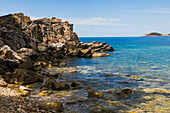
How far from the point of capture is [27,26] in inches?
2891

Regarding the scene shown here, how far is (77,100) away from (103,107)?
9.58 feet

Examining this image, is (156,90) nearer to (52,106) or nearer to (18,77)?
(52,106)

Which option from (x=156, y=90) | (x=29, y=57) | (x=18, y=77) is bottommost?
(x=156, y=90)

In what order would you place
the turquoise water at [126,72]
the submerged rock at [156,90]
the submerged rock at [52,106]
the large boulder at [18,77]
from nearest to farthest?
the submerged rock at [52,106] → the submerged rock at [156,90] → the large boulder at [18,77] → the turquoise water at [126,72]

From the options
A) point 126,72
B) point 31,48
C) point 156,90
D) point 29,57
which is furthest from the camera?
point 31,48

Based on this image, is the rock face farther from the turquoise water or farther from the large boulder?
the turquoise water

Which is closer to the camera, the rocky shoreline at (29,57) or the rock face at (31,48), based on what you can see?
the rocky shoreline at (29,57)

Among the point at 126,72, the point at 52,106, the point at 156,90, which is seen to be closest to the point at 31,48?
the point at 126,72

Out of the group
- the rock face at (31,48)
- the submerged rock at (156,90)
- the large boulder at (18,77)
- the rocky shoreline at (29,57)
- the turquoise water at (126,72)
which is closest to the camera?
the rocky shoreline at (29,57)

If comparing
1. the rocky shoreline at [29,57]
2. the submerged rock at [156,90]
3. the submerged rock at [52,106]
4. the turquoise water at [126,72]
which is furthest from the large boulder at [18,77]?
the submerged rock at [156,90]

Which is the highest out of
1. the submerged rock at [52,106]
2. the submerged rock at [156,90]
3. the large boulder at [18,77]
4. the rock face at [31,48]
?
the rock face at [31,48]

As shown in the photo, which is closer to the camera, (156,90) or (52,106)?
(52,106)

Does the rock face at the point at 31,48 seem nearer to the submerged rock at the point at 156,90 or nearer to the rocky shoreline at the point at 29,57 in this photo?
the rocky shoreline at the point at 29,57

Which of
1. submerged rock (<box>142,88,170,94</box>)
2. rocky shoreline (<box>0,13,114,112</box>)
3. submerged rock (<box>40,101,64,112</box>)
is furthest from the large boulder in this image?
submerged rock (<box>142,88,170,94</box>)
